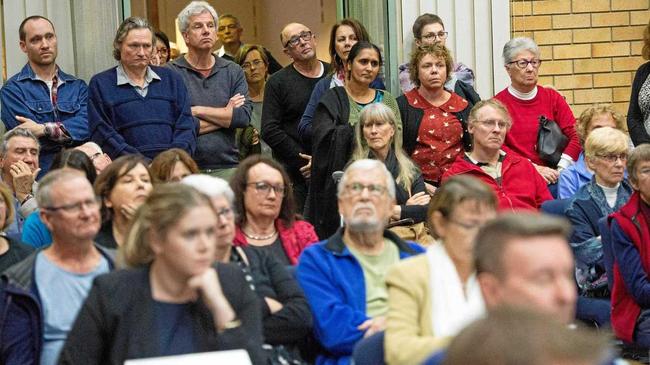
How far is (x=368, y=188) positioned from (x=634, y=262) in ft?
5.12

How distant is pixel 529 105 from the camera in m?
8.13

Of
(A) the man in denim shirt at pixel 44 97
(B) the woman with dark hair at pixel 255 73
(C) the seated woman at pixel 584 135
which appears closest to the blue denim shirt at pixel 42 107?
(A) the man in denim shirt at pixel 44 97

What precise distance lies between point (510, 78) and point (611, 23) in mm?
936

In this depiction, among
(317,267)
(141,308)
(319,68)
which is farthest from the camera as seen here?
(319,68)

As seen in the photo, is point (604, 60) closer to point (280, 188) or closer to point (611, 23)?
point (611, 23)

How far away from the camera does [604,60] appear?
9070mm

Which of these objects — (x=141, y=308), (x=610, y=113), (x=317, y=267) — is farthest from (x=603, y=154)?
(x=141, y=308)

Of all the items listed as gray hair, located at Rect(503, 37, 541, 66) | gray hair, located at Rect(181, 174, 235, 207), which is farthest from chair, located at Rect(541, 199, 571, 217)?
gray hair, located at Rect(181, 174, 235, 207)

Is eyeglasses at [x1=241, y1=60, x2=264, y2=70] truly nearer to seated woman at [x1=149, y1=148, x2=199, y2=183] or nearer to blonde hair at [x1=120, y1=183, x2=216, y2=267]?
seated woman at [x1=149, y1=148, x2=199, y2=183]

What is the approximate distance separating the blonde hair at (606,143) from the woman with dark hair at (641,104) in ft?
3.16

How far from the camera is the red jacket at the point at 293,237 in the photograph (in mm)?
5762

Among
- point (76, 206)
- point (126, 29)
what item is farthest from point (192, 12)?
point (76, 206)

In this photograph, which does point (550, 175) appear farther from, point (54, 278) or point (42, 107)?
point (54, 278)

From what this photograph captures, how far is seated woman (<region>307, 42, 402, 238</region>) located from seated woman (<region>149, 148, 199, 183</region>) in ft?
4.37
